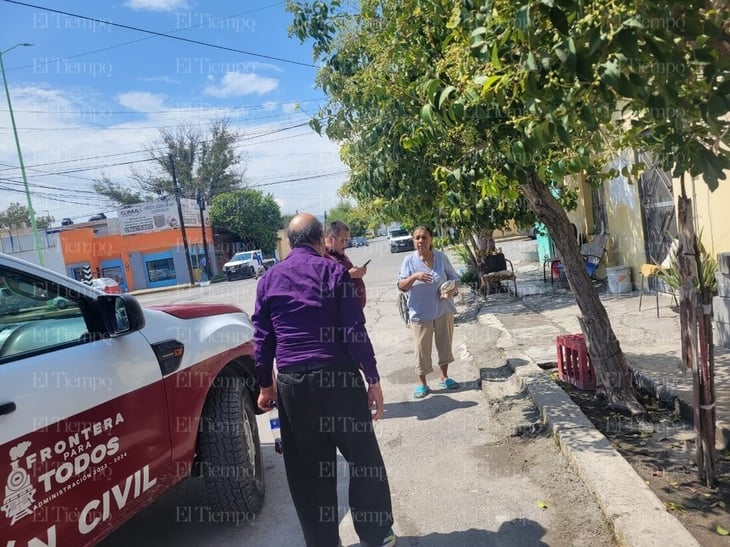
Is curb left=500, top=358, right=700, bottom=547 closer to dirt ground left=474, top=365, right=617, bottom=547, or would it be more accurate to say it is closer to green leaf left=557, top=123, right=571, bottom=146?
dirt ground left=474, top=365, right=617, bottom=547

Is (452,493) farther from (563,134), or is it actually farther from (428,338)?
(563,134)

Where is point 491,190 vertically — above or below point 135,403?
above

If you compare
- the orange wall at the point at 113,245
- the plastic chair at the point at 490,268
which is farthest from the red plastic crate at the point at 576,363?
the orange wall at the point at 113,245

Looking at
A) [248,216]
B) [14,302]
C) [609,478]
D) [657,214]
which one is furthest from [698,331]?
[248,216]

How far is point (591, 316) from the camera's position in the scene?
4438 mm

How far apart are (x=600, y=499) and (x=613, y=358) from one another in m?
1.53

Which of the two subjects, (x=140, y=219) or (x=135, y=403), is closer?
(x=135, y=403)

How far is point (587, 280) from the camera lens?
4.48 meters

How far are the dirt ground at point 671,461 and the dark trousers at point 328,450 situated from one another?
1.60 metres

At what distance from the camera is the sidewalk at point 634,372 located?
2.85 meters

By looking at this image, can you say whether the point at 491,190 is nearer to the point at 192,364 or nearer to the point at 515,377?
the point at 192,364

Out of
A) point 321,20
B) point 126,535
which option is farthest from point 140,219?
point 126,535

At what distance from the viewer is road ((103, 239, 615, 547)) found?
316cm

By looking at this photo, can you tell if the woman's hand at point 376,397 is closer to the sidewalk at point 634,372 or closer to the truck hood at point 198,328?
the truck hood at point 198,328
